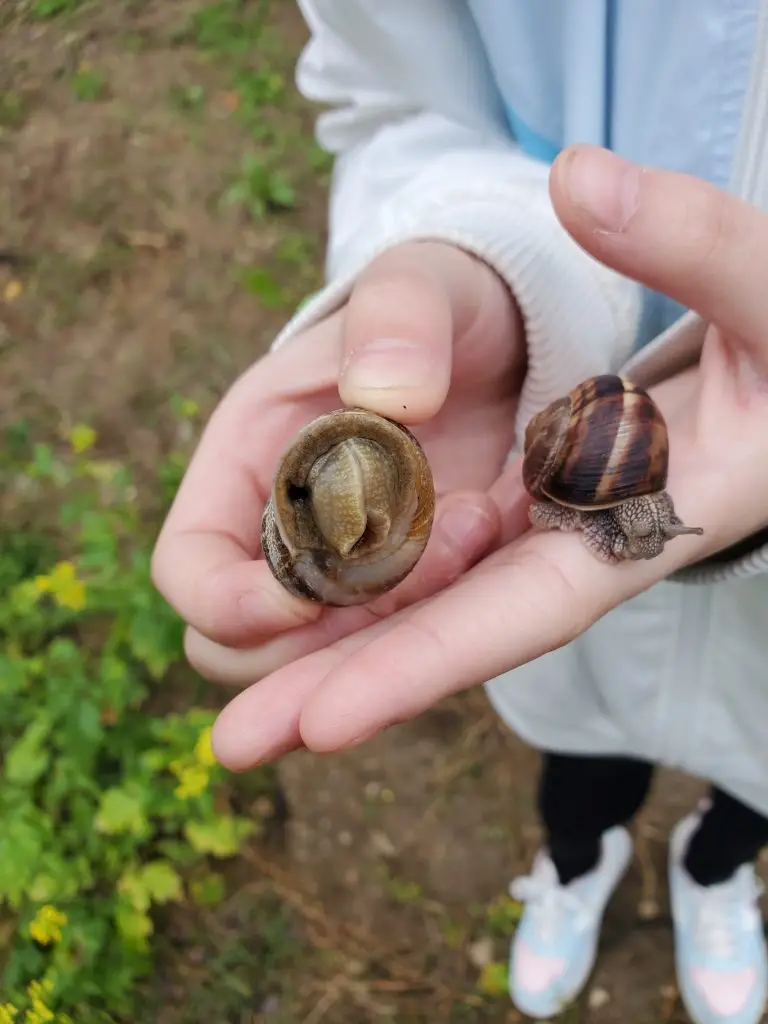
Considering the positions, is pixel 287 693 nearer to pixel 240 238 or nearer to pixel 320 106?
pixel 240 238

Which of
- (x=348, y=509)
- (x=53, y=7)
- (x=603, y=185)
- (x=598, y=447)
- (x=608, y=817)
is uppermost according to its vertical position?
(x=53, y=7)

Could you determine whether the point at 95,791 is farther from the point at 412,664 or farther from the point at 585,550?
the point at 585,550

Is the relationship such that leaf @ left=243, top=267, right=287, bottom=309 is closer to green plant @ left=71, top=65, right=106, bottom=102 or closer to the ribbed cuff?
green plant @ left=71, top=65, right=106, bottom=102

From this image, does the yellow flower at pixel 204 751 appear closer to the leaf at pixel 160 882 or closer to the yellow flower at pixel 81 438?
the leaf at pixel 160 882

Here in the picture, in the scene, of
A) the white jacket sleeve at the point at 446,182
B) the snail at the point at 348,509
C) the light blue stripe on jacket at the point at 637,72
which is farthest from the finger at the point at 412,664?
the light blue stripe on jacket at the point at 637,72

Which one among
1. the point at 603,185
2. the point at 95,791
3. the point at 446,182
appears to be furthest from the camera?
the point at 95,791

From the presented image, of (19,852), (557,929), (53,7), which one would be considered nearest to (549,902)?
(557,929)

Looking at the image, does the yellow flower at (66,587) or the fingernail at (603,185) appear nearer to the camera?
the fingernail at (603,185)
